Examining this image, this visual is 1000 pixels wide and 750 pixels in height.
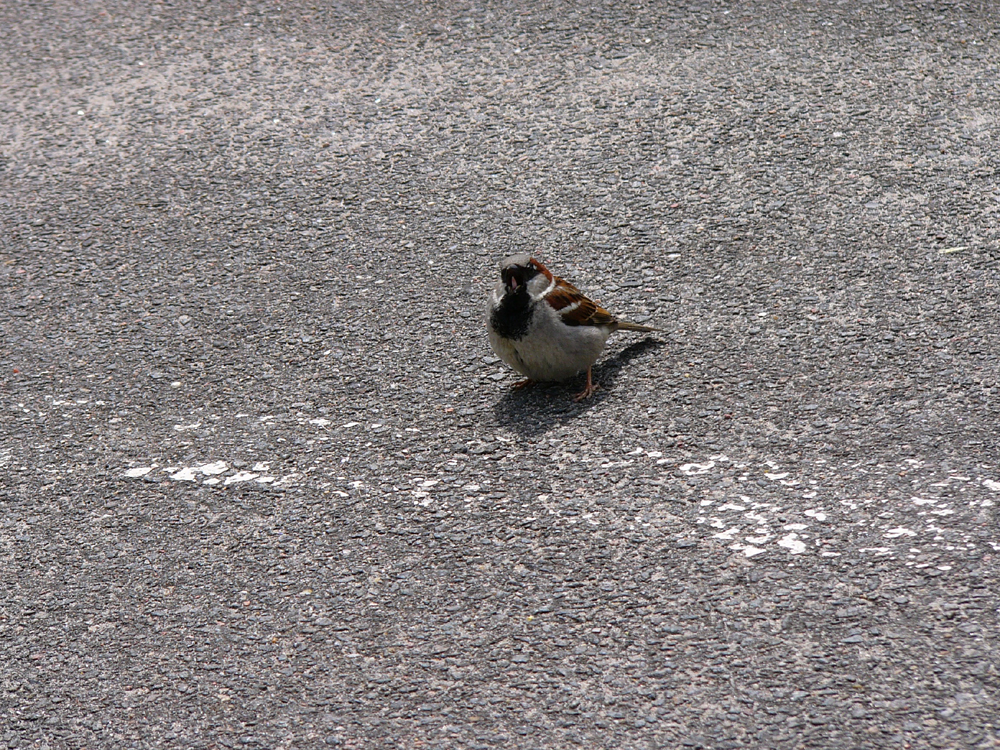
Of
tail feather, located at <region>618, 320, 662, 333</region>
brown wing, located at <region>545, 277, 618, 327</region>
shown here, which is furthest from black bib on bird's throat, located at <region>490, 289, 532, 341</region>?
tail feather, located at <region>618, 320, 662, 333</region>

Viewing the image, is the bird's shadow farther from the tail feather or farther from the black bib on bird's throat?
the black bib on bird's throat

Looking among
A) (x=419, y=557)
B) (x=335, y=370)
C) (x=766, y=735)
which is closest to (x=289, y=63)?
(x=335, y=370)

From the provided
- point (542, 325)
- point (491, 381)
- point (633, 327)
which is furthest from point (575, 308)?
point (491, 381)

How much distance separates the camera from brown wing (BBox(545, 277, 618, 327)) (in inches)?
180

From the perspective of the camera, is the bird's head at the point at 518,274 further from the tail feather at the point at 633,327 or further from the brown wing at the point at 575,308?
the tail feather at the point at 633,327

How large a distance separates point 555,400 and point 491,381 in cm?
31

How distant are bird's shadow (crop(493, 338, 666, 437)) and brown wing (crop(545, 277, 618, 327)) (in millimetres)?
184

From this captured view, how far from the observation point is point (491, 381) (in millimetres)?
4773

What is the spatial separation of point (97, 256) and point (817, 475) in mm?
3770

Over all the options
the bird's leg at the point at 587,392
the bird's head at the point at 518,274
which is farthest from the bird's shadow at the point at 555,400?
the bird's head at the point at 518,274

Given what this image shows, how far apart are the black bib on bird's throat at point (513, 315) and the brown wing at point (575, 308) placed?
103mm

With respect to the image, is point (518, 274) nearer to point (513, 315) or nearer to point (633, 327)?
point (513, 315)

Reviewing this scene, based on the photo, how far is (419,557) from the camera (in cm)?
372

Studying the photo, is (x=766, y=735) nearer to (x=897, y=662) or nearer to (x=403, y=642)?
(x=897, y=662)
